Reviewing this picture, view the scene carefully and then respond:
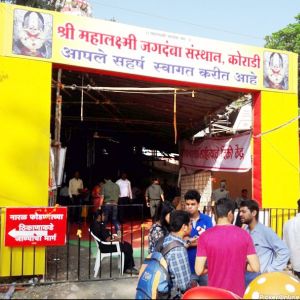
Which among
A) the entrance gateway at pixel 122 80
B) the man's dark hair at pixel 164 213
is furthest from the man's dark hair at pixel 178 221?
the entrance gateway at pixel 122 80

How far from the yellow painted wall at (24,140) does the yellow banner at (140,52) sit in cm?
33

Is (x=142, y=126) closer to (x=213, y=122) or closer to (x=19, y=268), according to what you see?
(x=213, y=122)

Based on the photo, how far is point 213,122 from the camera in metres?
11.6

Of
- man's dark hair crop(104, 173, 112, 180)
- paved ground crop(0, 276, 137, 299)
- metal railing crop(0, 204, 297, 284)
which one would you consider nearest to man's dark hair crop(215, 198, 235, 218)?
paved ground crop(0, 276, 137, 299)

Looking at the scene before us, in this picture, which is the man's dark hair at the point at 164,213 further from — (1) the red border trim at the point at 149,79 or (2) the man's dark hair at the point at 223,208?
(1) the red border trim at the point at 149,79

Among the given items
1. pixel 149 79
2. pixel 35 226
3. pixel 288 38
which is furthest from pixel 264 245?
pixel 288 38

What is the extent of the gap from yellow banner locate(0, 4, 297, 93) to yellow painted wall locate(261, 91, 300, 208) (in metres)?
0.33

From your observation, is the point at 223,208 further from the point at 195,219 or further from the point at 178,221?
the point at 195,219

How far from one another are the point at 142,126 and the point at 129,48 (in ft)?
25.5

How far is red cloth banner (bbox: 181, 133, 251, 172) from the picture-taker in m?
8.85

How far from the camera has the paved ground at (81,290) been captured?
5.52 m

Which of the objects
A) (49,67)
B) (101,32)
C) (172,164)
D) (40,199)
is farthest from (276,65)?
(172,164)

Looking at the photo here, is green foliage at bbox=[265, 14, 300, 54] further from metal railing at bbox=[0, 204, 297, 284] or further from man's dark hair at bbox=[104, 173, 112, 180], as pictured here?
metal railing at bbox=[0, 204, 297, 284]

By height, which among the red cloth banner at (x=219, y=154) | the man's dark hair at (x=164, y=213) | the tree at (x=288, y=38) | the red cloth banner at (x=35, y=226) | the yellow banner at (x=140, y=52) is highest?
the tree at (x=288, y=38)
